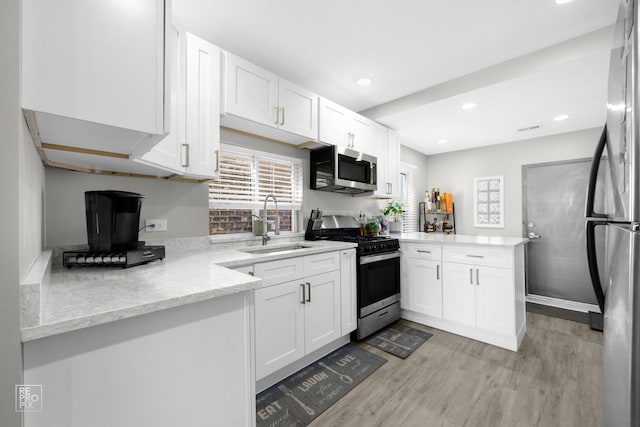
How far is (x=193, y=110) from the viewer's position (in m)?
1.81

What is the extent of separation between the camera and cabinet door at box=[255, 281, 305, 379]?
5.98 feet

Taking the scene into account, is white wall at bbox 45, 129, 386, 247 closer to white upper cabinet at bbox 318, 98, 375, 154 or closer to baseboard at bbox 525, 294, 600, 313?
white upper cabinet at bbox 318, 98, 375, 154

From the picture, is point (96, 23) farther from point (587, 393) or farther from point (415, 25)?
point (587, 393)

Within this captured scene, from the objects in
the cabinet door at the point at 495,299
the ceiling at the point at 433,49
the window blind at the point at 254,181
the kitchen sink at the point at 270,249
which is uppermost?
the ceiling at the point at 433,49

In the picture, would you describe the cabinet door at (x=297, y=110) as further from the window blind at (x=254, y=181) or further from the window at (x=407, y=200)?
the window at (x=407, y=200)

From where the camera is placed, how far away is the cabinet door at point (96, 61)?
0.71 metres

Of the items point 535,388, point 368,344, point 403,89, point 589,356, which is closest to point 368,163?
point 403,89

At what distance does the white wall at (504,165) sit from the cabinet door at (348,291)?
10.3 feet

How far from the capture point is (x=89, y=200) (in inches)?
51.4

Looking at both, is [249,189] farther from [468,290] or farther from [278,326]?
[468,290]

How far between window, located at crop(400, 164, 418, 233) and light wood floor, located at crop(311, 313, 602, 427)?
7.98 feet

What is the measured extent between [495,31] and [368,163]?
1.65 metres

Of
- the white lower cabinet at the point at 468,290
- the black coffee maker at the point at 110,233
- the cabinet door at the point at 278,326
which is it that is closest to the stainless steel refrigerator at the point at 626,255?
the cabinet door at the point at 278,326

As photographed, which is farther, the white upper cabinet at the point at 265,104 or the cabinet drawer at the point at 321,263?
the cabinet drawer at the point at 321,263
